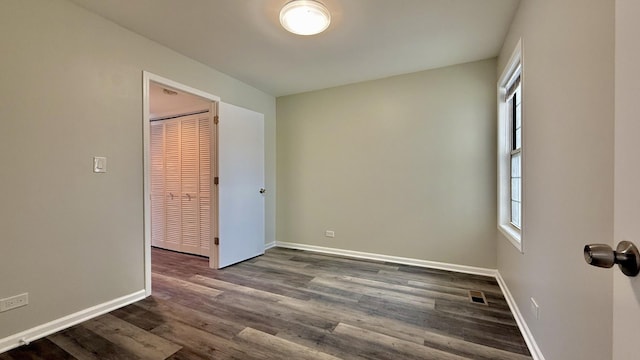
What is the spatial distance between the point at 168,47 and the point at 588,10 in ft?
10.7

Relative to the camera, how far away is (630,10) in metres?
0.53

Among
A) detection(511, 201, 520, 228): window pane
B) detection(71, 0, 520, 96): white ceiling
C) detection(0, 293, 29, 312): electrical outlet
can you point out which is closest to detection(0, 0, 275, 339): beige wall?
detection(0, 293, 29, 312): electrical outlet

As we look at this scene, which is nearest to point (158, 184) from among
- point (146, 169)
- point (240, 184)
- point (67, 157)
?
point (240, 184)

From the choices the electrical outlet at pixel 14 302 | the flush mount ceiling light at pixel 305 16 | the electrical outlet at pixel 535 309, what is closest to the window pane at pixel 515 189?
the electrical outlet at pixel 535 309

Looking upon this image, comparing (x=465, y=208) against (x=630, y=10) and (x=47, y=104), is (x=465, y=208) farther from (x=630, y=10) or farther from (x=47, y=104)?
(x=47, y=104)

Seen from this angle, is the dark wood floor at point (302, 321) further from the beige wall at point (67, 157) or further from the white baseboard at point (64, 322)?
the beige wall at point (67, 157)

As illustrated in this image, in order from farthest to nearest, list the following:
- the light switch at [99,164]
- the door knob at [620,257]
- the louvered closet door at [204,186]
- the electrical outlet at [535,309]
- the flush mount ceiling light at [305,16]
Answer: the louvered closet door at [204,186]
the light switch at [99,164]
the flush mount ceiling light at [305,16]
the electrical outlet at [535,309]
the door knob at [620,257]

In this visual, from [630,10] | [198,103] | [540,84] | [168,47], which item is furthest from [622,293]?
[198,103]

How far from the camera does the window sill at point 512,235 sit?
7.05ft

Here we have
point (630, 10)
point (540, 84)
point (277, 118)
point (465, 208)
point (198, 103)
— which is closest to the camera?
point (630, 10)

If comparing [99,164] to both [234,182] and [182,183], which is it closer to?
[234,182]

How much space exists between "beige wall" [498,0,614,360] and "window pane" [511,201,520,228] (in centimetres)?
68

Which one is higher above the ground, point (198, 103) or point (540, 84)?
point (198, 103)

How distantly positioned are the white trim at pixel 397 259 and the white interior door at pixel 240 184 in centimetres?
67
